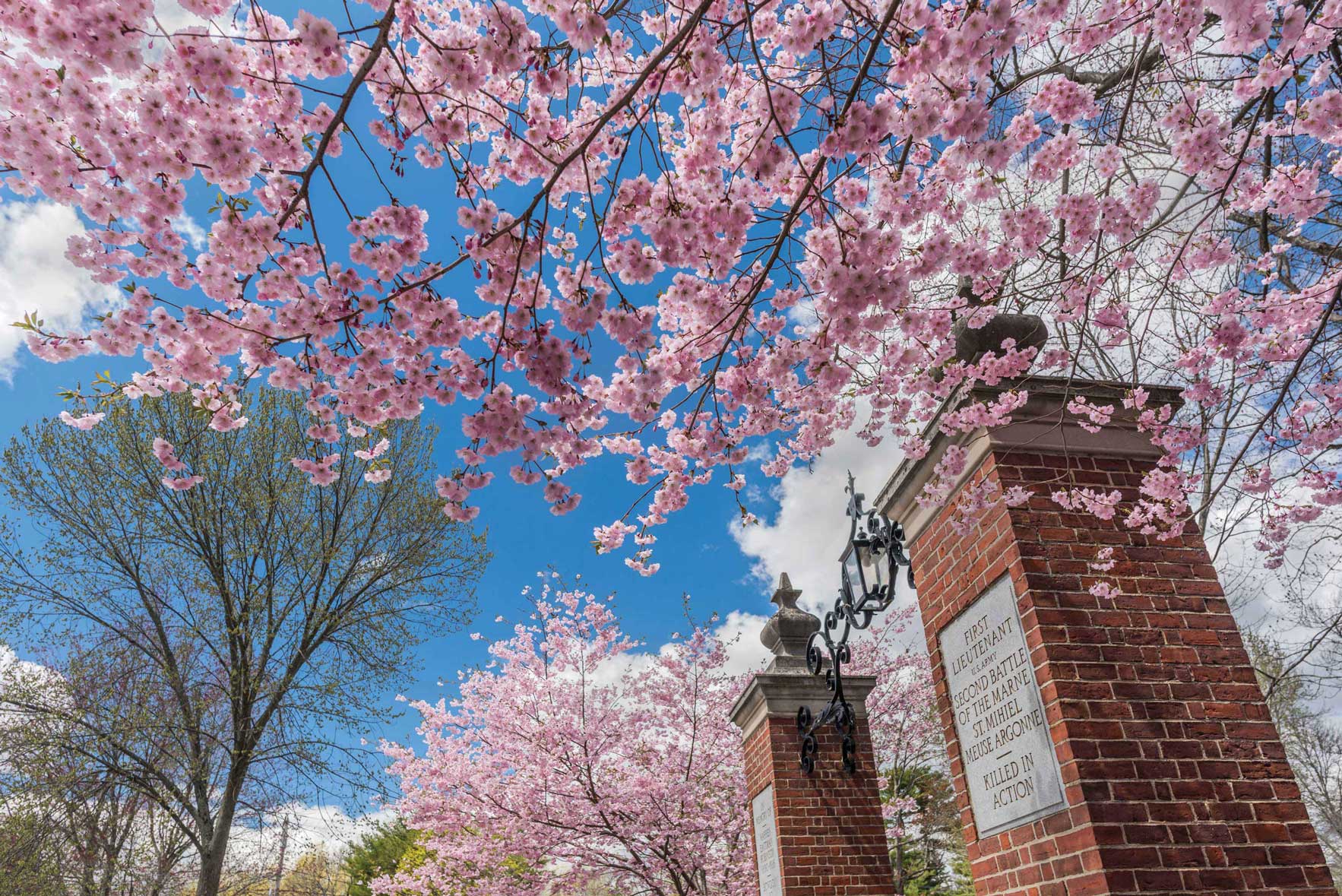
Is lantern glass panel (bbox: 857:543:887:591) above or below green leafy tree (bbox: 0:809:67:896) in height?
above

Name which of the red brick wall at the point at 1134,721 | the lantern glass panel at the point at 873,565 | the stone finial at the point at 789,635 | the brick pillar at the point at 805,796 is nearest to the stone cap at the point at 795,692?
the brick pillar at the point at 805,796

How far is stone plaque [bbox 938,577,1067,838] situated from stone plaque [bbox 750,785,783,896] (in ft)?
8.08

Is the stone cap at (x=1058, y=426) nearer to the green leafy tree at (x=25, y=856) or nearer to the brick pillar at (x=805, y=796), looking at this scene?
the brick pillar at (x=805, y=796)

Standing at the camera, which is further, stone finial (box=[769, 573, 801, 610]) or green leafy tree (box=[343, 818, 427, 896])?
green leafy tree (box=[343, 818, 427, 896])

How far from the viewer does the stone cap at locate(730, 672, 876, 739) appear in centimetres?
586

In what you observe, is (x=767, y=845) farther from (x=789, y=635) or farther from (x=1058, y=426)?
(x=1058, y=426)

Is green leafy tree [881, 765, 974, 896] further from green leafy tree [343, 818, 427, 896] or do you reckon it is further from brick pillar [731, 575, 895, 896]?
green leafy tree [343, 818, 427, 896]

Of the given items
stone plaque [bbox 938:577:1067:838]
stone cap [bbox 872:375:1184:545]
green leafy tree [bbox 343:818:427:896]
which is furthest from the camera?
green leafy tree [bbox 343:818:427:896]

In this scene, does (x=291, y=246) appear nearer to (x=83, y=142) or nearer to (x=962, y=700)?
(x=83, y=142)

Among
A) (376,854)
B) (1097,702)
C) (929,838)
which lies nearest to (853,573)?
(1097,702)

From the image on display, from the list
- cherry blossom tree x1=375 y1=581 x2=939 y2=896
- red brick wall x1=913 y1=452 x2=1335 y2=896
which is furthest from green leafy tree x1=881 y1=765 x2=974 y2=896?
red brick wall x1=913 y1=452 x2=1335 y2=896

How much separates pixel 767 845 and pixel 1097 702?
3.74 meters

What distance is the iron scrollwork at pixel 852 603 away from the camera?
4.62 metres

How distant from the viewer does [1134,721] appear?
2836 millimetres
